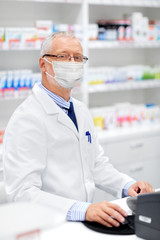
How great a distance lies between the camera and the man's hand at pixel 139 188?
190 cm

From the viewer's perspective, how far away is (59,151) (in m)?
1.94

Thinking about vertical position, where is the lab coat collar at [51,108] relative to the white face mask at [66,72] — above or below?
below

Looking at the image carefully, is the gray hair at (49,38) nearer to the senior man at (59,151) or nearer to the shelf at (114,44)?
the senior man at (59,151)

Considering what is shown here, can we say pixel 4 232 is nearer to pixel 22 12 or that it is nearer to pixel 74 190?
pixel 74 190

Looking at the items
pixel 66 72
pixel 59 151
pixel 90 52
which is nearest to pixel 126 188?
pixel 59 151

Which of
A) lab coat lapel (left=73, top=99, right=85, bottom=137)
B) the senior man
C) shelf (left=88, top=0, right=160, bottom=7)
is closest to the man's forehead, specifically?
the senior man

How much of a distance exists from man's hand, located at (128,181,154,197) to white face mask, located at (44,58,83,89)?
673 mm

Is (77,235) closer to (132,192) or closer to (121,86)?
(132,192)

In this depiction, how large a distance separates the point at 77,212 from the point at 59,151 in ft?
1.44

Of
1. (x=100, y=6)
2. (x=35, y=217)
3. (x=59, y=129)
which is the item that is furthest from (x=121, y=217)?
(x=100, y=6)

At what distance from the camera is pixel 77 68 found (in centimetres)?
218

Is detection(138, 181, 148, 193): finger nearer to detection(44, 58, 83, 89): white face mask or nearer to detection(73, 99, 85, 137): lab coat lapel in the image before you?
detection(73, 99, 85, 137): lab coat lapel

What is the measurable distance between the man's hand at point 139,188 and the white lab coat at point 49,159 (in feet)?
0.34

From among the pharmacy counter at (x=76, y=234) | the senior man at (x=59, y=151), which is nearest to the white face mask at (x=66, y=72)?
the senior man at (x=59, y=151)
